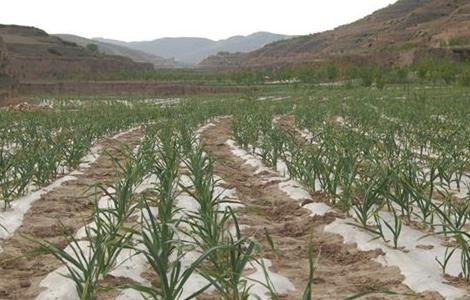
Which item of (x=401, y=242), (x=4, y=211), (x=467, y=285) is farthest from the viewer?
(x=4, y=211)

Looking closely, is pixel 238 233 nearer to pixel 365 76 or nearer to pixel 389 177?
pixel 389 177

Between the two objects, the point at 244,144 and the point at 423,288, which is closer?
the point at 423,288

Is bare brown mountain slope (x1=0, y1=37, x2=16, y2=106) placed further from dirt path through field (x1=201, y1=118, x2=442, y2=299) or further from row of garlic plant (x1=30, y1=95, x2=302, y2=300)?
row of garlic plant (x1=30, y1=95, x2=302, y2=300)

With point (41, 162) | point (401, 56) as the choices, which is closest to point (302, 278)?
point (41, 162)

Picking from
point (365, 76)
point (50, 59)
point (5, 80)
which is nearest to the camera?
point (5, 80)

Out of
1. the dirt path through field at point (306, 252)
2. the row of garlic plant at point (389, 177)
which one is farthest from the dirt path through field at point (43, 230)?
the row of garlic plant at point (389, 177)

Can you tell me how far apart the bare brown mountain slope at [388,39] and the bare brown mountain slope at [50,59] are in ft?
77.7

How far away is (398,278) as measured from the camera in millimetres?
3002

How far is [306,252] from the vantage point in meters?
3.66

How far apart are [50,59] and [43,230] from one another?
53.4 metres

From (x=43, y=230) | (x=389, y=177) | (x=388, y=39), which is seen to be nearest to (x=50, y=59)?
(x=388, y=39)

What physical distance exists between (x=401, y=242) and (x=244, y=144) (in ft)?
16.7

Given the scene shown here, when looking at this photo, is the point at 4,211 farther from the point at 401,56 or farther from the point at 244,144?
the point at 401,56

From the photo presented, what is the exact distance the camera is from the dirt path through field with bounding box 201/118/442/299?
297cm
